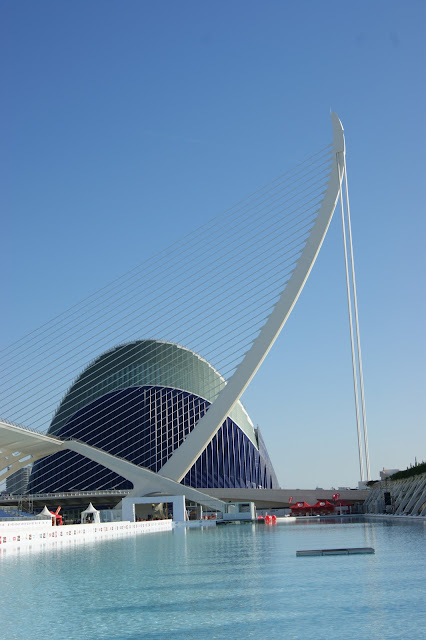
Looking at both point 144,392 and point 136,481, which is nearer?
point 136,481

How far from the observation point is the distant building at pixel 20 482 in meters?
67.9

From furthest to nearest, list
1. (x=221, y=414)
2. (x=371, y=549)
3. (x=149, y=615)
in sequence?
(x=221, y=414)
(x=371, y=549)
(x=149, y=615)

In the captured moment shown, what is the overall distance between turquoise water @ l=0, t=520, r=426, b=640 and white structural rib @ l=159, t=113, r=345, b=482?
24358 millimetres

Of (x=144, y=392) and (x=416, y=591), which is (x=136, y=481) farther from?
(x=416, y=591)

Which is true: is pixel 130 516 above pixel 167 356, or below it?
below

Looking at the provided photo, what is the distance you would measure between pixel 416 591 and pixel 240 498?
5171 centimetres

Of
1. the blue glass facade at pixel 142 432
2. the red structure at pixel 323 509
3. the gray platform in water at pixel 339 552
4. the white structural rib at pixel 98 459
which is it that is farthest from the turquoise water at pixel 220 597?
the blue glass facade at pixel 142 432

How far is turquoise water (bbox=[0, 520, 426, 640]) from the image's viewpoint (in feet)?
27.3

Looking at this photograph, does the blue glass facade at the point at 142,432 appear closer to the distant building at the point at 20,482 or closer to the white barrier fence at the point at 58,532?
the distant building at the point at 20,482

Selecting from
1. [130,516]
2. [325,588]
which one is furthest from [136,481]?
[325,588]

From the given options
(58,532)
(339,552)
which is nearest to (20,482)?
(58,532)

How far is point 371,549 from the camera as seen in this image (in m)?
17.0

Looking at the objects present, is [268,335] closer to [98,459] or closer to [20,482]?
[98,459]

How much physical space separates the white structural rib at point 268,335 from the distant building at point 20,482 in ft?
97.1
